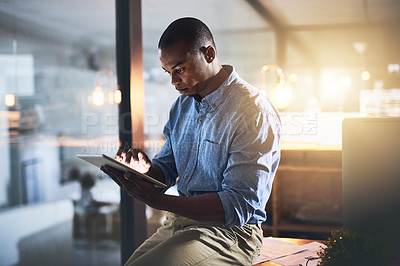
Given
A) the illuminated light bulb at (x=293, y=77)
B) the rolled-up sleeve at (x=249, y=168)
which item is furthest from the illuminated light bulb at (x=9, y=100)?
the illuminated light bulb at (x=293, y=77)

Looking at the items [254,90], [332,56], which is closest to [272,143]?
[254,90]

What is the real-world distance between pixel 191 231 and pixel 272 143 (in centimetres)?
39

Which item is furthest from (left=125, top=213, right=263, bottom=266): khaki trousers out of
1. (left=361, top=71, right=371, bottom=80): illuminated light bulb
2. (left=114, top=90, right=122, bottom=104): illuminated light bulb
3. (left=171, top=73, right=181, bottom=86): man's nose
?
(left=361, top=71, right=371, bottom=80): illuminated light bulb

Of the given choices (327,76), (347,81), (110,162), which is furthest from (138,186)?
(327,76)

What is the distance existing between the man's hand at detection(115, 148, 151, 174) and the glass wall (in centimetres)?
99

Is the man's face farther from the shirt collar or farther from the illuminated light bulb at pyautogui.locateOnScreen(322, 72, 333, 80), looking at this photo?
the illuminated light bulb at pyautogui.locateOnScreen(322, 72, 333, 80)

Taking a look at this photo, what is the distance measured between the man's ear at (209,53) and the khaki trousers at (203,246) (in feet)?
1.86

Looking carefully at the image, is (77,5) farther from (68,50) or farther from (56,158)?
(56,158)

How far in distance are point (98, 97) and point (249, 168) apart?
1940mm

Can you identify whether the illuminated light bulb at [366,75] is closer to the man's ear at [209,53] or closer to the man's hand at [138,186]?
the man's ear at [209,53]

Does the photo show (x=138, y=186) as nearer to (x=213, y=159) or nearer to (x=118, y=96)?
(x=213, y=159)

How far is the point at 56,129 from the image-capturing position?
2723 mm

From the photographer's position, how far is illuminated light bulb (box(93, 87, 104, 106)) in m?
3.06

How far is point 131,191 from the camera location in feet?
4.34
